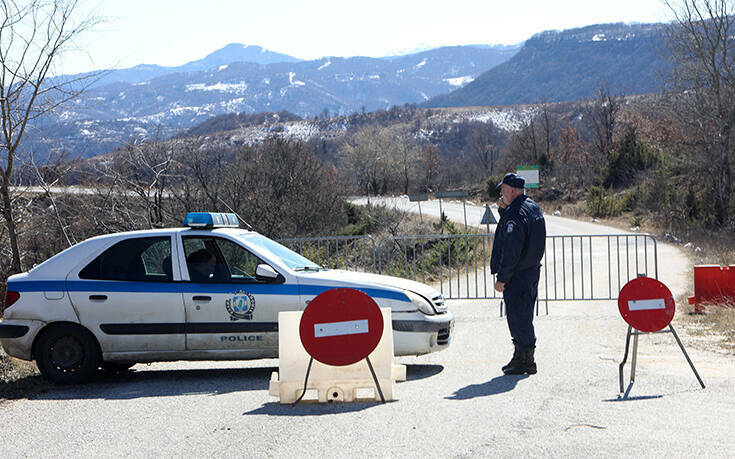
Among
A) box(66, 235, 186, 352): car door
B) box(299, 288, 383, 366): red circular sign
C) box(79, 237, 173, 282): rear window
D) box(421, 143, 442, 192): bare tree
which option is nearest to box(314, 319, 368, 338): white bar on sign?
box(299, 288, 383, 366): red circular sign

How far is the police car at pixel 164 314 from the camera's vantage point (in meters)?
8.28

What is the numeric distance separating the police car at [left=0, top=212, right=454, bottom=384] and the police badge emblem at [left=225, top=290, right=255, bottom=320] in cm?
1

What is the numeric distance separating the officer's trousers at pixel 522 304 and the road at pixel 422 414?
41cm

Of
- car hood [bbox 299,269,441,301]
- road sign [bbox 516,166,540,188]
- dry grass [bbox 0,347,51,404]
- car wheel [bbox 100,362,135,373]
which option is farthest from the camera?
road sign [bbox 516,166,540,188]

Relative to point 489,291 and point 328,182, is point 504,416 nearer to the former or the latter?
point 489,291

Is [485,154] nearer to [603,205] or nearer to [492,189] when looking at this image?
[492,189]

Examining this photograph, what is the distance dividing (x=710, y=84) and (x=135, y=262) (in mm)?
28062

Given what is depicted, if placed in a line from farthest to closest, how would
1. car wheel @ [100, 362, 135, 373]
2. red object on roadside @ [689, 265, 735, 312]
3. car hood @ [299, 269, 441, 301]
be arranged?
red object on roadside @ [689, 265, 735, 312] < car wheel @ [100, 362, 135, 373] < car hood @ [299, 269, 441, 301]

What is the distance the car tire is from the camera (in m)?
8.27

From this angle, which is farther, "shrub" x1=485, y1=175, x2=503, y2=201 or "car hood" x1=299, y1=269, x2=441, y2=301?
"shrub" x1=485, y1=175, x2=503, y2=201

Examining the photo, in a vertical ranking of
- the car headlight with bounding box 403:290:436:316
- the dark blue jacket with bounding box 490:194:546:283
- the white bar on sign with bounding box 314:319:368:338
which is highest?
the dark blue jacket with bounding box 490:194:546:283

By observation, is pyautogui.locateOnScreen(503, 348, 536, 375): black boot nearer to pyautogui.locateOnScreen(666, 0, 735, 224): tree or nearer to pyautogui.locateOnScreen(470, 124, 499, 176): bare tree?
pyautogui.locateOnScreen(666, 0, 735, 224): tree

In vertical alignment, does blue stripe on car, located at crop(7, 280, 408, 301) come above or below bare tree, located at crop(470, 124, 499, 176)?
below

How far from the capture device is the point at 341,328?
266 inches
